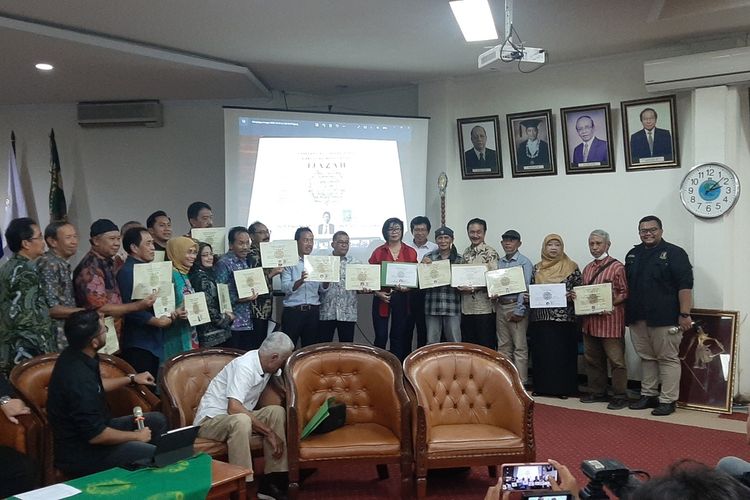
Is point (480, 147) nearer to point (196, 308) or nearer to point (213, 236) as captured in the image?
point (213, 236)

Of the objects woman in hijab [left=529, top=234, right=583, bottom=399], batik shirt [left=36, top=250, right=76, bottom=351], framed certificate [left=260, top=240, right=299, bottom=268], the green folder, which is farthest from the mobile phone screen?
woman in hijab [left=529, top=234, right=583, bottom=399]

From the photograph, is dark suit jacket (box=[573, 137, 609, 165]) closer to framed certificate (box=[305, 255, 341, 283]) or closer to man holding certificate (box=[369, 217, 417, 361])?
man holding certificate (box=[369, 217, 417, 361])

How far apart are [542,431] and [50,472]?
130 inches

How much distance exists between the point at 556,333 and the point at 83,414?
4.05 m

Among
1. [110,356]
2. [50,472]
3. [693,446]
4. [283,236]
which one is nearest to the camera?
[50,472]

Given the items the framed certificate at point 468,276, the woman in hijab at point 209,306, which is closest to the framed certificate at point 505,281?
the framed certificate at point 468,276

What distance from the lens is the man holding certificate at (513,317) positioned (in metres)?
5.90

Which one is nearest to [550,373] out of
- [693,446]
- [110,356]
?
[693,446]

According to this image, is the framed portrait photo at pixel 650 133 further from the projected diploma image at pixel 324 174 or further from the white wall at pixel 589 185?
the projected diploma image at pixel 324 174

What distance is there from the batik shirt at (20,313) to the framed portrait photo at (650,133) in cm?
514

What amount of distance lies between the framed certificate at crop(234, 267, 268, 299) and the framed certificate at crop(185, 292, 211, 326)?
50cm

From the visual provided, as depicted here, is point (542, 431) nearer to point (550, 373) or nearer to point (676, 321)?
point (550, 373)

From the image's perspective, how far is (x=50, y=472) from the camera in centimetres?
347

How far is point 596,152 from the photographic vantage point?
644 centimetres
